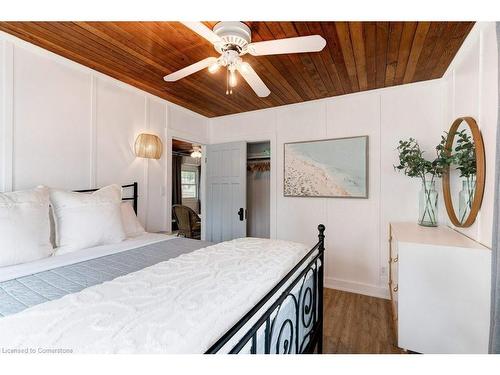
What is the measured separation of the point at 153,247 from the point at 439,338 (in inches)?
88.5

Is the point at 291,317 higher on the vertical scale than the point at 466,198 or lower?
lower

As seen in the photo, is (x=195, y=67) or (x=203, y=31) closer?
(x=203, y=31)

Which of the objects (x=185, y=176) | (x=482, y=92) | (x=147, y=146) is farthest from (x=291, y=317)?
(x=185, y=176)

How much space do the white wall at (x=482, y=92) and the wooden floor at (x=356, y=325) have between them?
43.7 inches

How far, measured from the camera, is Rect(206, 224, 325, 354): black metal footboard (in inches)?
32.6

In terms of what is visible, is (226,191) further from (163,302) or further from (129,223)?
(163,302)

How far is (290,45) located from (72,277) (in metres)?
1.89

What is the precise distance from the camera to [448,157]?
206cm

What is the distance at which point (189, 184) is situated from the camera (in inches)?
295

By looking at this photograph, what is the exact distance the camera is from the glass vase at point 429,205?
7.78 feet

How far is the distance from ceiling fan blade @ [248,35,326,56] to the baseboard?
2.71 metres

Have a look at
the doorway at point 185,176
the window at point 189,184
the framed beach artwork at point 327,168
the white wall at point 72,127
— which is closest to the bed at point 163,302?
the white wall at point 72,127

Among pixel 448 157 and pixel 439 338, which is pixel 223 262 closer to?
pixel 439 338

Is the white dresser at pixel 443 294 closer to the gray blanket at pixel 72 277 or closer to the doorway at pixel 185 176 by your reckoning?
the gray blanket at pixel 72 277
